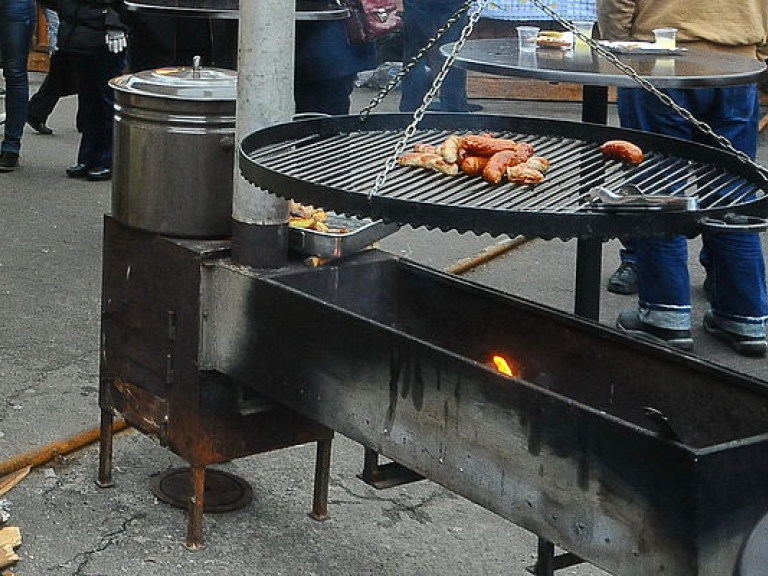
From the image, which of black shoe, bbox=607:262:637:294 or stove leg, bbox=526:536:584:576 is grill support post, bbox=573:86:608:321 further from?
stove leg, bbox=526:536:584:576

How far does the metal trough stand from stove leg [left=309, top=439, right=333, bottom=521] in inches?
17.6

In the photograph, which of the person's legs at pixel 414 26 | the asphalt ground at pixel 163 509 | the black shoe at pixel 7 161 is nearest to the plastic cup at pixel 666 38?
the asphalt ground at pixel 163 509

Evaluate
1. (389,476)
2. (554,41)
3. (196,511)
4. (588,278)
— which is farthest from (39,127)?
(389,476)

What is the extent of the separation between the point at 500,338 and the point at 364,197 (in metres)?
0.91

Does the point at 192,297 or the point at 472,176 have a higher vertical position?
the point at 472,176

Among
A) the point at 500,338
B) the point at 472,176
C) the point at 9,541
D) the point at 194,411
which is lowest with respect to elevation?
the point at 9,541

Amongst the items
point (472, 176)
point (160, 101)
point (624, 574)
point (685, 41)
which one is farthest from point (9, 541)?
point (685, 41)

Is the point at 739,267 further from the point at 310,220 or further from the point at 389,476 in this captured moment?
the point at 389,476

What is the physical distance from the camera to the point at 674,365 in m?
3.10

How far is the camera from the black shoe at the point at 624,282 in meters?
6.52

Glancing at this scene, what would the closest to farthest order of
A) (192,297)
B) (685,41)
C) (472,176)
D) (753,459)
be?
1. (753,459)
2. (472,176)
3. (192,297)
4. (685,41)

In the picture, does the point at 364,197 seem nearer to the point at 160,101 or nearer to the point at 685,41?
the point at 160,101

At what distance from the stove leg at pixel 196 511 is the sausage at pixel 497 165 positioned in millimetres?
1217

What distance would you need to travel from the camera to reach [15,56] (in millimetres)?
8312
